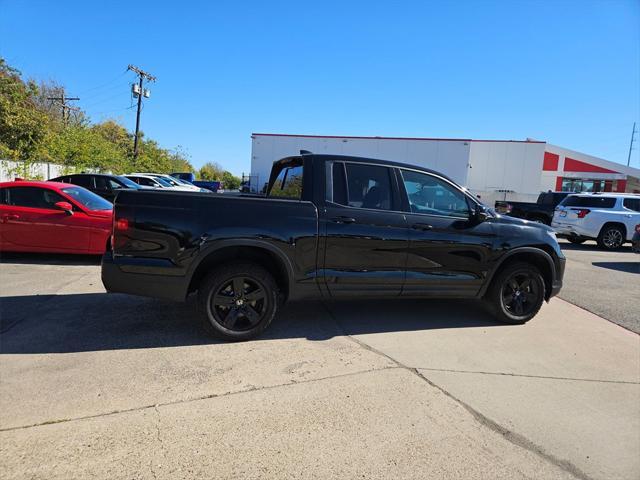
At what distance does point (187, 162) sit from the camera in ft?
185

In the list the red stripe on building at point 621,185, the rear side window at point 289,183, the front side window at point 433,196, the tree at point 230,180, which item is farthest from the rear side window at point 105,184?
the tree at point 230,180

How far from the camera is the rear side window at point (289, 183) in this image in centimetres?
493

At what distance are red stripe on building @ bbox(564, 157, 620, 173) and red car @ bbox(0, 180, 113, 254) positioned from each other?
1424 inches

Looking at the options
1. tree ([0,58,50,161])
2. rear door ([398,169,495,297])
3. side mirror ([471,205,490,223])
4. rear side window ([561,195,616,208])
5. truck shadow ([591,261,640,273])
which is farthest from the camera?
tree ([0,58,50,161])

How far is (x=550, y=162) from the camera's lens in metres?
34.9

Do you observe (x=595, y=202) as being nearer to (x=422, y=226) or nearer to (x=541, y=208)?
(x=541, y=208)

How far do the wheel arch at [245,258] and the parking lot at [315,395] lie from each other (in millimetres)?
641


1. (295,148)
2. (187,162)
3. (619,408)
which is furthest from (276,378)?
(187,162)

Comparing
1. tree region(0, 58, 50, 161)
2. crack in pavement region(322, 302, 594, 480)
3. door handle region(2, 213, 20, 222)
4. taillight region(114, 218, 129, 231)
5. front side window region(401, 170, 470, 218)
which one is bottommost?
crack in pavement region(322, 302, 594, 480)

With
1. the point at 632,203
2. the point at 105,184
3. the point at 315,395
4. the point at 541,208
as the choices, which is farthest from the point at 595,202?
the point at 105,184

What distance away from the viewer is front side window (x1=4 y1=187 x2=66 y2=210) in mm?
7980

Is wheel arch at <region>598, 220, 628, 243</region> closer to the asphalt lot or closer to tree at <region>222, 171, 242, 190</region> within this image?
the asphalt lot

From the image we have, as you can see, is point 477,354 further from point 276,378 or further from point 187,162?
point 187,162

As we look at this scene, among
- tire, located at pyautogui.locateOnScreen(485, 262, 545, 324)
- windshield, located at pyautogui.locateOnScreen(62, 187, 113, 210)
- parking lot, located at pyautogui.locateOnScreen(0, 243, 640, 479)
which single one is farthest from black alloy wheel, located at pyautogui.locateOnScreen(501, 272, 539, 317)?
windshield, located at pyautogui.locateOnScreen(62, 187, 113, 210)
